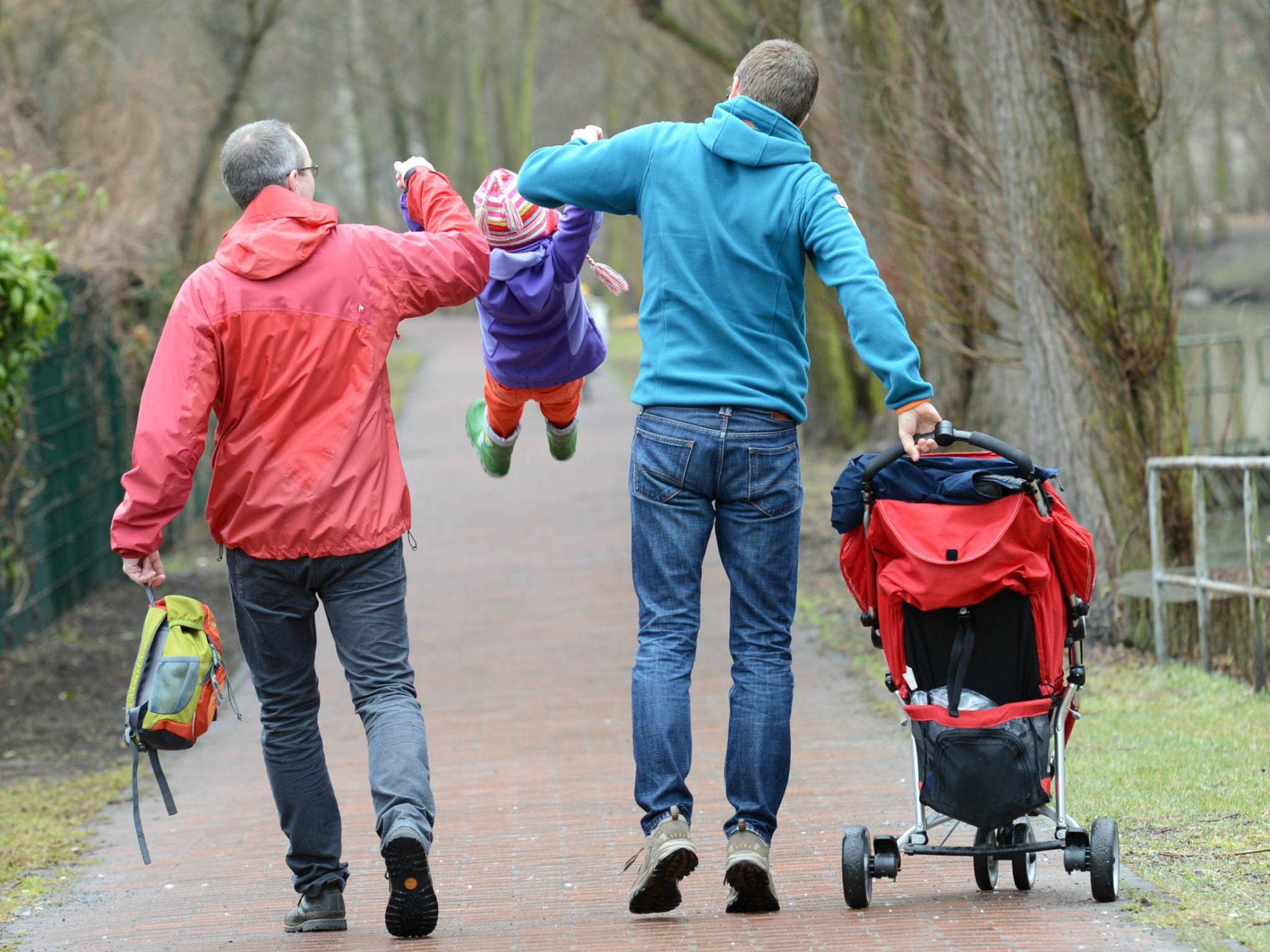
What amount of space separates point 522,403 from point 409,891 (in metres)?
2.51

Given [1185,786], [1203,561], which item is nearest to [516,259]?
[1185,786]

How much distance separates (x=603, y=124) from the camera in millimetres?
36531

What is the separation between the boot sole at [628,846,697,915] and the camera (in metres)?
3.85

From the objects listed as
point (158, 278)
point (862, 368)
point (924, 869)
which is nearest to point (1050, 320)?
point (924, 869)

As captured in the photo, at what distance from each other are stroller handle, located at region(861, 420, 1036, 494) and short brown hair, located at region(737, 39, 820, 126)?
36.7 inches

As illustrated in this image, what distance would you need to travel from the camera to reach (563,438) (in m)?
6.14

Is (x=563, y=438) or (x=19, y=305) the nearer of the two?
(x=563, y=438)

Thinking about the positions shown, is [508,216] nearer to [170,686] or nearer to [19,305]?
[170,686]

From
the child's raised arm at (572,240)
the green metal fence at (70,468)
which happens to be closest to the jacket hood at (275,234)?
the child's raised arm at (572,240)

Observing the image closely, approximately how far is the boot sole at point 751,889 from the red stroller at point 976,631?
0.68 ft

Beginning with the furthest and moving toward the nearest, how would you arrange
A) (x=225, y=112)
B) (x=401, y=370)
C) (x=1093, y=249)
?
(x=401, y=370)
(x=225, y=112)
(x=1093, y=249)

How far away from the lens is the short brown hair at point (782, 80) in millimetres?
4066

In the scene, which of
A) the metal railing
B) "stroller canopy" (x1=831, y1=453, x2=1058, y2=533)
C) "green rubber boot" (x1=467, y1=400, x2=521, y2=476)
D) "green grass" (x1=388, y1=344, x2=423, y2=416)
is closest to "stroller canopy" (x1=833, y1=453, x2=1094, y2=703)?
"stroller canopy" (x1=831, y1=453, x2=1058, y2=533)

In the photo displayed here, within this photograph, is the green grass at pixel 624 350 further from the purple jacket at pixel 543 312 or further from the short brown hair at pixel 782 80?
the short brown hair at pixel 782 80
